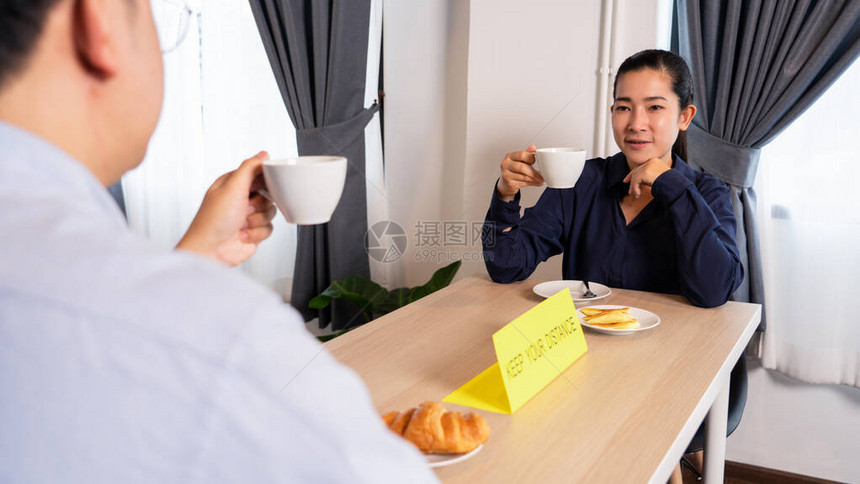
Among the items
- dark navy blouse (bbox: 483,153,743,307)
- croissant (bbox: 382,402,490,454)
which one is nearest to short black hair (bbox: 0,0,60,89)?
croissant (bbox: 382,402,490,454)

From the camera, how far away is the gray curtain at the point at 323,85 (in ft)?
7.33

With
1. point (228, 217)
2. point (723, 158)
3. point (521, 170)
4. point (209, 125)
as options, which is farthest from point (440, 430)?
point (209, 125)

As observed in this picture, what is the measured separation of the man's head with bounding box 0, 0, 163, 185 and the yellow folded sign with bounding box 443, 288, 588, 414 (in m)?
0.55

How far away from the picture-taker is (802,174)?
74.7 inches

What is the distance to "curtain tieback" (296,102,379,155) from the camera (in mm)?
2164

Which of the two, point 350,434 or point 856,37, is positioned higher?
point 856,37

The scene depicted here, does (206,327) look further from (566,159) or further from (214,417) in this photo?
(566,159)

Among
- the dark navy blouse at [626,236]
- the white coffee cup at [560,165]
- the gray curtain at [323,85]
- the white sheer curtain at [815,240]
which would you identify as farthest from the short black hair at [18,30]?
the white sheer curtain at [815,240]

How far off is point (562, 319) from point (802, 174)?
1271mm

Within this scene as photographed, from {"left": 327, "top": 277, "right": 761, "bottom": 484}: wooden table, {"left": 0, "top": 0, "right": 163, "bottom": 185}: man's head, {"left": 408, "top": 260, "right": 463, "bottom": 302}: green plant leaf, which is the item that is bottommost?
{"left": 408, "top": 260, "right": 463, "bottom": 302}: green plant leaf

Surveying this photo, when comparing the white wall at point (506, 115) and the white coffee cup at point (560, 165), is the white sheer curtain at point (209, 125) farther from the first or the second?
the white coffee cup at point (560, 165)

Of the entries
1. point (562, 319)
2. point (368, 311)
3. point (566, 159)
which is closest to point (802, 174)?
point (566, 159)

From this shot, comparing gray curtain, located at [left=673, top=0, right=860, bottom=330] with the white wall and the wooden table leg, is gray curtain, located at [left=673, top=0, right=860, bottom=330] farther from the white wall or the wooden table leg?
the wooden table leg

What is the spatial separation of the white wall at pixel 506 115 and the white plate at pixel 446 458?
54.9 inches
